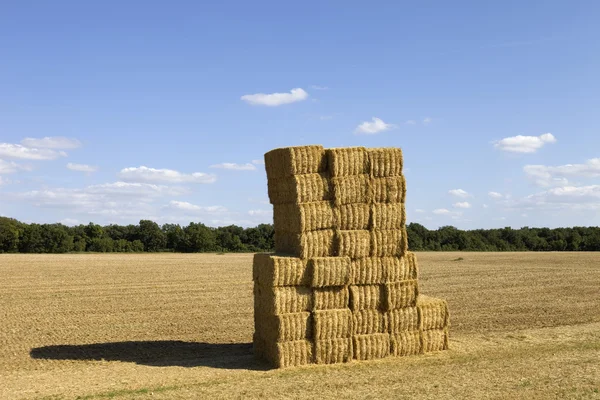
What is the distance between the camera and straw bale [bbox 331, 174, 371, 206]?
13.4 meters

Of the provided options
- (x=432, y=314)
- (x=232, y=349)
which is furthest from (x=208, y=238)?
(x=432, y=314)

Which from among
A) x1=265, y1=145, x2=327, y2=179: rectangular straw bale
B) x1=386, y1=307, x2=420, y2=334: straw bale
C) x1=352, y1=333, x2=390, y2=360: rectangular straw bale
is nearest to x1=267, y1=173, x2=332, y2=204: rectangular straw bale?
x1=265, y1=145, x2=327, y2=179: rectangular straw bale

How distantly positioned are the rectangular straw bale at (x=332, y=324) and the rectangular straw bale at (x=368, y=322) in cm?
16

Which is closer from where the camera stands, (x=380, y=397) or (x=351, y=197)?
(x=380, y=397)

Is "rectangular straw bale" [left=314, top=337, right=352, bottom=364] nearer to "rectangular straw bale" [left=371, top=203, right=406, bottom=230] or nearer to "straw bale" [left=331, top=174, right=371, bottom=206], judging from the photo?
"rectangular straw bale" [left=371, top=203, right=406, bottom=230]

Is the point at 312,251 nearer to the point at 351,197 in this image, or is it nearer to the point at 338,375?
the point at 351,197

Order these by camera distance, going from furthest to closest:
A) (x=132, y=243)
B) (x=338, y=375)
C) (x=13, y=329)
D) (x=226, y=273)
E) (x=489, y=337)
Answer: (x=132, y=243) → (x=226, y=273) → (x=13, y=329) → (x=489, y=337) → (x=338, y=375)

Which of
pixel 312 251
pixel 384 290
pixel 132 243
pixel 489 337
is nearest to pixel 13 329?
pixel 312 251

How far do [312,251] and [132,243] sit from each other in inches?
2416

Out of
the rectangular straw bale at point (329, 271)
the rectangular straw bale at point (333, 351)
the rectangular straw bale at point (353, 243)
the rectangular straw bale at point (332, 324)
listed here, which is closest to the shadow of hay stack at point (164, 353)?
the rectangular straw bale at point (333, 351)

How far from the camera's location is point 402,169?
13.9m

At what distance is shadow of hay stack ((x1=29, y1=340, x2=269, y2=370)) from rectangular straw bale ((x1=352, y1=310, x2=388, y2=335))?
6.78ft

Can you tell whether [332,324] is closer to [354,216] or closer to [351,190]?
[354,216]

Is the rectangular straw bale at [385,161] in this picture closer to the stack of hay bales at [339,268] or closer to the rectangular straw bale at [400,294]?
the stack of hay bales at [339,268]
